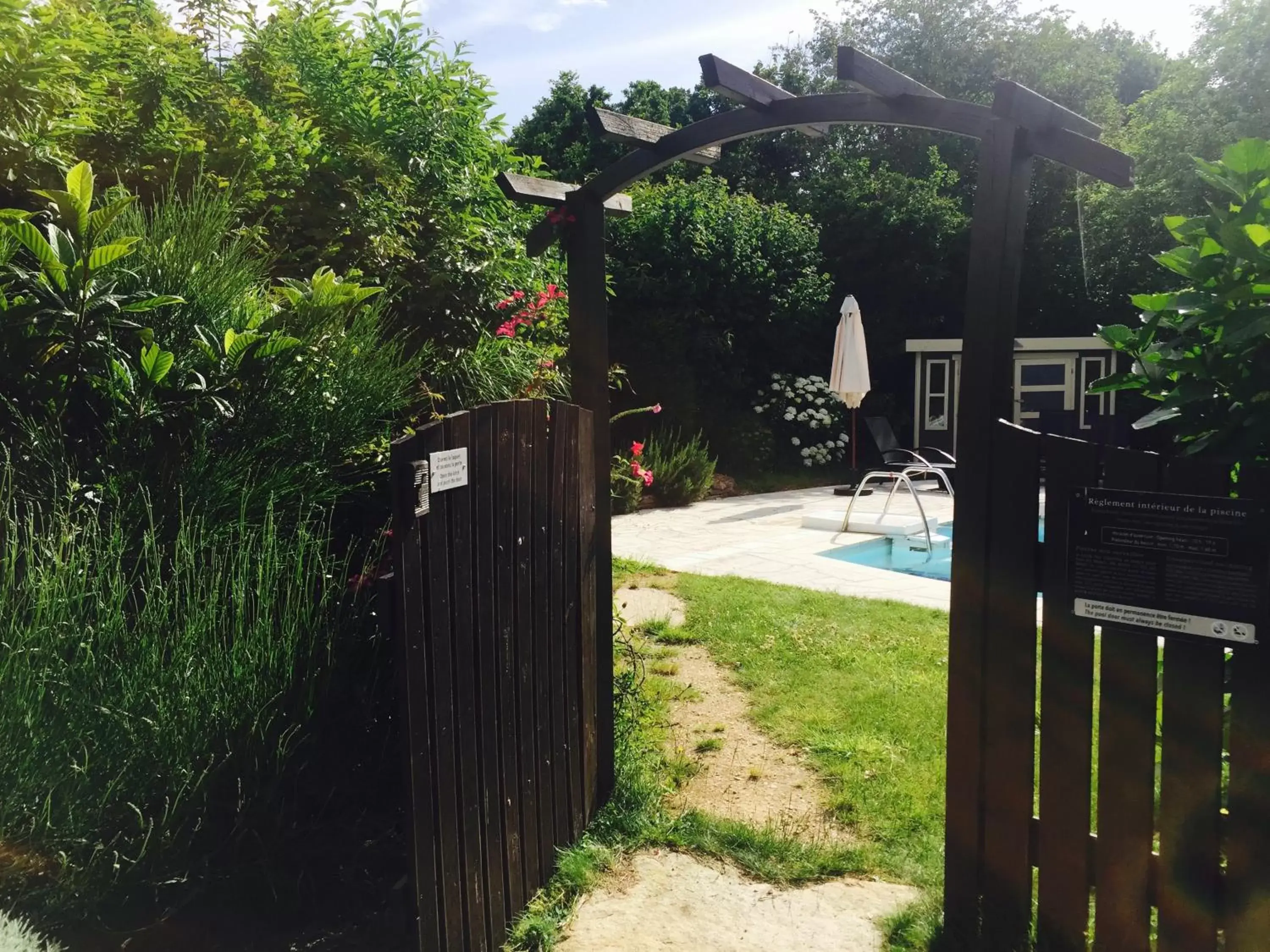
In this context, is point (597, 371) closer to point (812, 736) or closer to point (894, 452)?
point (812, 736)

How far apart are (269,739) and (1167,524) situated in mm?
2307

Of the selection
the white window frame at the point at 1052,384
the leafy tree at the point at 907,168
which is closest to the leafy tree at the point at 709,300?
the leafy tree at the point at 907,168

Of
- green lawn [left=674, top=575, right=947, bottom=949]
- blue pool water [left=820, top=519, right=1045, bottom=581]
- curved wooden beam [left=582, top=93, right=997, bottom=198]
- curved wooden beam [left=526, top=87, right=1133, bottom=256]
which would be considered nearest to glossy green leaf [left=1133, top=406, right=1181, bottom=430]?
curved wooden beam [left=526, top=87, right=1133, bottom=256]

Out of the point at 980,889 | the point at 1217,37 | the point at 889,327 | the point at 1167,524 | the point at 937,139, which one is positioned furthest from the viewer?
the point at 937,139

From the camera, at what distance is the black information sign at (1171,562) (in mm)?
1935

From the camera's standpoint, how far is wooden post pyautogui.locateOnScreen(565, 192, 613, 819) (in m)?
3.22

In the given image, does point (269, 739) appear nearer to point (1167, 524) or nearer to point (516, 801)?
point (516, 801)

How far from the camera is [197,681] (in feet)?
7.72

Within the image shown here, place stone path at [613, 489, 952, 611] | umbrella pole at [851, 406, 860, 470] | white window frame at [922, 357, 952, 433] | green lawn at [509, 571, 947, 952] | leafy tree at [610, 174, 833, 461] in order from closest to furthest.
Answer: green lawn at [509, 571, 947, 952] < stone path at [613, 489, 952, 611] < leafy tree at [610, 174, 833, 461] < umbrella pole at [851, 406, 860, 470] < white window frame at [922, 357, 952, 433]

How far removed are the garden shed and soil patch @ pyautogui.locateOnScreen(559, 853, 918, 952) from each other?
1453 cm

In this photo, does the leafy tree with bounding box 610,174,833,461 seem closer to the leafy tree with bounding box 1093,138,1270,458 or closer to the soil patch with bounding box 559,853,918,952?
the soil patch with bounding box 559,853,918,952

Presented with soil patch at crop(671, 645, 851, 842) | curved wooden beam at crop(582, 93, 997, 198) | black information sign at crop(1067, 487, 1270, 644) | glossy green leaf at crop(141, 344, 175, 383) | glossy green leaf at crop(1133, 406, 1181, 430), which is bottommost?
soil patch at crop(671, 645, 851, 842)

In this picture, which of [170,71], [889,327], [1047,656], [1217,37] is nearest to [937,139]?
[1217,37]

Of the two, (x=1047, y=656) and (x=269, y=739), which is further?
(x=269, y=739)
